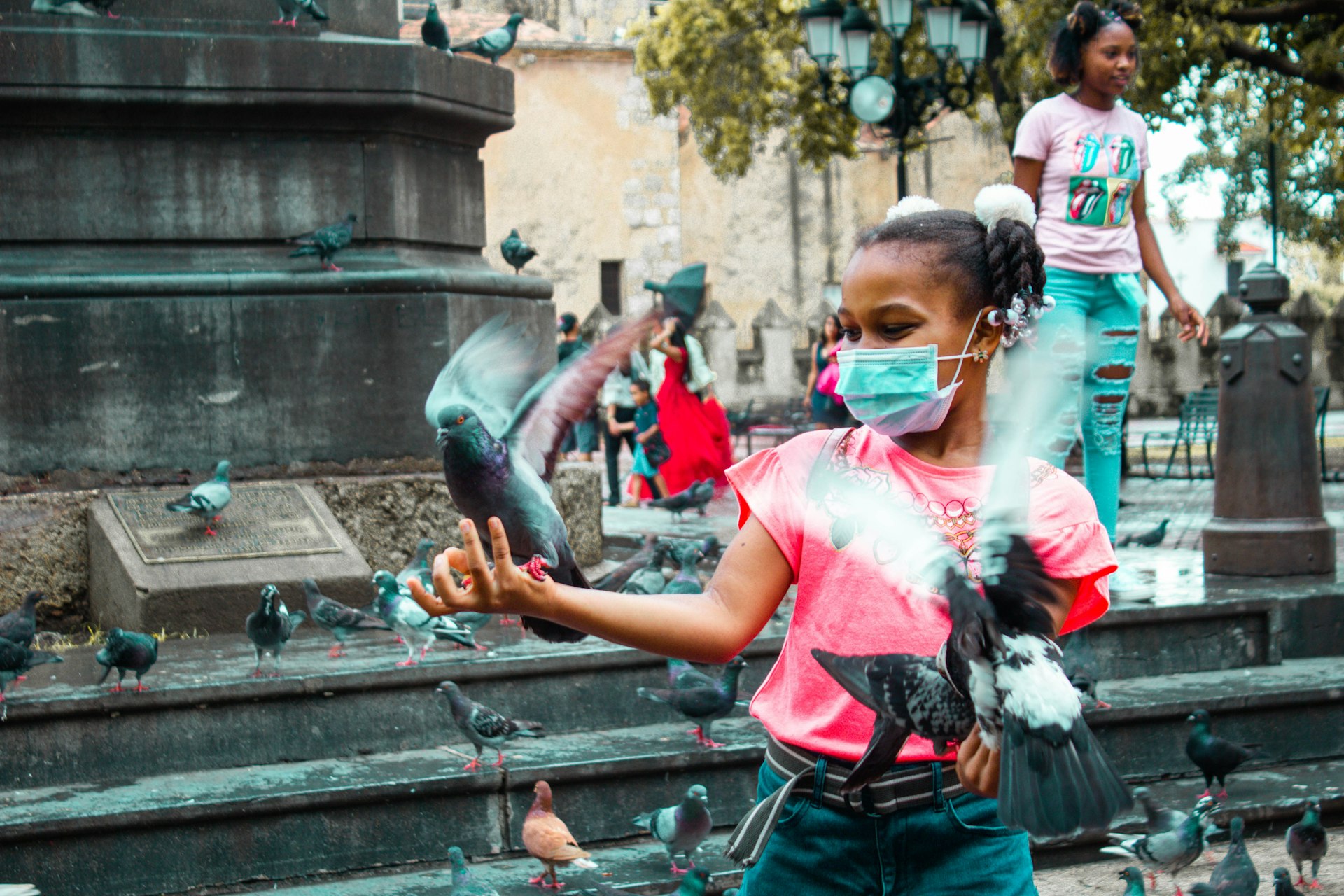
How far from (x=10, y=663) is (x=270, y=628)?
2.76 ft

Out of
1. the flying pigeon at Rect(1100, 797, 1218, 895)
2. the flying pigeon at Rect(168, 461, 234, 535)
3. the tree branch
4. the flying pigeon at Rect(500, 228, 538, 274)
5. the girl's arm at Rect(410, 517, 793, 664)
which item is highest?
the tree branch

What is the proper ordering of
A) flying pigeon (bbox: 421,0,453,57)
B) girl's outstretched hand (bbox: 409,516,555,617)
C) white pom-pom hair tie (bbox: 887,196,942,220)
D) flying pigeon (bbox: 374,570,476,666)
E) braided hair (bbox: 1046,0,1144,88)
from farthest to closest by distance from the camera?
flying pigeon (bbox: 421,0,453,57)
braided hair (bbox: 1046,0,1144,88)
flying pigeon (bbox: 374,570,476,666)
white pom-pom hair tie (bbox: 887,196,942,220)
girl's outstretched hand (bbox: 409,516,555,617)

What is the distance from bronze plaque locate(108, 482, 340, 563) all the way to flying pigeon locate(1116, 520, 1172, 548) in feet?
15.6

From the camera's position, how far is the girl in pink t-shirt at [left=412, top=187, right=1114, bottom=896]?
2256mm

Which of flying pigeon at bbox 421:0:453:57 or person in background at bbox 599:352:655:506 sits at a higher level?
flying pigeon at bbox 421:0:453:57

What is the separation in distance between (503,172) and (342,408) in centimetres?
3180

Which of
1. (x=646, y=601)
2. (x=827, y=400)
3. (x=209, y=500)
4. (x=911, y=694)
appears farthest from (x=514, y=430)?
(x=827, y=400)

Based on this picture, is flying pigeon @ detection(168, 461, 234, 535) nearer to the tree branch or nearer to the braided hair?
the braided hair

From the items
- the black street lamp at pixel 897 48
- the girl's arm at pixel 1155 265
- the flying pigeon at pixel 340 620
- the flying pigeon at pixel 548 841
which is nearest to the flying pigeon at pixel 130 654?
the flying pigeon at pixel 340 620

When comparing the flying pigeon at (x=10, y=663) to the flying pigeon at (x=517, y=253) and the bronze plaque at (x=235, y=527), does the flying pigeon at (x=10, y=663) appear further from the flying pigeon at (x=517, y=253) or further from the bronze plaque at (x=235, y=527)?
the flying pigeon at (x=517, y=253)

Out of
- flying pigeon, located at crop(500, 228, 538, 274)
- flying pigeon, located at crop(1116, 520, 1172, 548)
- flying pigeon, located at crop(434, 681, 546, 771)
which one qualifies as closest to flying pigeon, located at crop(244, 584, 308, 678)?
flying pigeon, located at crop(434, 681, 546, 771)

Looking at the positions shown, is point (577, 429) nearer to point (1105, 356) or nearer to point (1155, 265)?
point (1155, 265)

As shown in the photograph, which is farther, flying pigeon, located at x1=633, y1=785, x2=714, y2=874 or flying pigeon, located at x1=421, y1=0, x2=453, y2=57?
flying pigeon, located at x1=421, y1=0, x2=453, y2=57

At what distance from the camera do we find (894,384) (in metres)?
2.23
